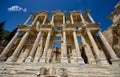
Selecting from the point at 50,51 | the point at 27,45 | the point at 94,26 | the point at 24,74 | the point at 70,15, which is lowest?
the point at 24,74

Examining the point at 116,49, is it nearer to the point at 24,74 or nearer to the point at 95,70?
the point at 95,70

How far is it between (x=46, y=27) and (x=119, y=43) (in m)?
15.5

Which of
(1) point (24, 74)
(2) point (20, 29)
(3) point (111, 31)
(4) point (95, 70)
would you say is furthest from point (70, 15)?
(1) point (24, 74)

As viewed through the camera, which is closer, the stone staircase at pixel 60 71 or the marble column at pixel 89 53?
the stone staircase at pixel 60 71

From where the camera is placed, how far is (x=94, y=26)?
68.5 ft

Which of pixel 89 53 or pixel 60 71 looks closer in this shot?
pixel 60 71

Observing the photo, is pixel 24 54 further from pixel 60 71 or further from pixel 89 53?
pixel 89 53

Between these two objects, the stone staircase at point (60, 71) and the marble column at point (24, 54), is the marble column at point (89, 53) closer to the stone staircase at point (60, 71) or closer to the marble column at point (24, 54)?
the stone staircase at point (60, 71)

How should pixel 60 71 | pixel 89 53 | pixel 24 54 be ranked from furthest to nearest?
pixel 24 54, pixel 89 53, pixel 60 71

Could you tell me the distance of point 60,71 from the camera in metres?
11.7

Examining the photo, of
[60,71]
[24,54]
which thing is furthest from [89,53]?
[24,54]

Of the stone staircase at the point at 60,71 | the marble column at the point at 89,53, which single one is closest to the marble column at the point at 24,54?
the stone staircase at the point at 60,71

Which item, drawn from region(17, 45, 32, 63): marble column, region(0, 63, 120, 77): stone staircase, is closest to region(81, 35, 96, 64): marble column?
region(0, 63, 120, 77): stone staircase

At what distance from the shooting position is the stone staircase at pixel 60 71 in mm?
11349
